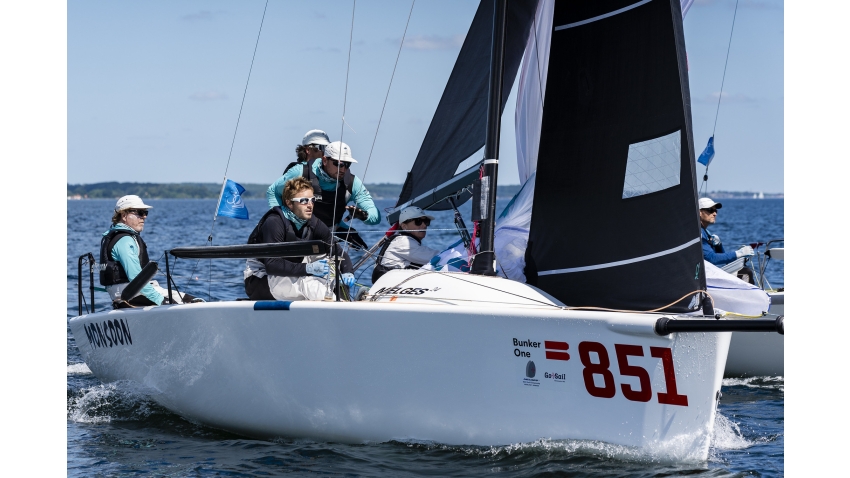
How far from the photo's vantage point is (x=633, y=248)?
555 cm

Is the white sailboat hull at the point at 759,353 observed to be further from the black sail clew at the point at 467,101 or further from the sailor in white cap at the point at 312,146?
the sailor in white cap at the point at 312,146

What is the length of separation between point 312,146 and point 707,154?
4.73 m

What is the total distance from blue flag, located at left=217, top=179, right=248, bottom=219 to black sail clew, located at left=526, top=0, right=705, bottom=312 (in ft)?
7.75

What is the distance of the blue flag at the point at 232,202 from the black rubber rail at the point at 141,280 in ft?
2.90

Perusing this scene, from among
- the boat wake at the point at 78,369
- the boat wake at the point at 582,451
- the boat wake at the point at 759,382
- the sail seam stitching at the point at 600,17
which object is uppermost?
the sail seam stitching at the point at 600,17

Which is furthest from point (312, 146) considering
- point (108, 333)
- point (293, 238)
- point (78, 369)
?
point (78, 369)

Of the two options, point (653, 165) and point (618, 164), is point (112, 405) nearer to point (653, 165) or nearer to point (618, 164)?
point (618, 164)

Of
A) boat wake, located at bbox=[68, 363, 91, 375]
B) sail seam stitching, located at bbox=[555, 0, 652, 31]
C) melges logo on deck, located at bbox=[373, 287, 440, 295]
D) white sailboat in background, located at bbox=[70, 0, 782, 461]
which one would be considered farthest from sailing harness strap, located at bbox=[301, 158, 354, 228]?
boat wake, located at bbox=[68, 363, 91, 375]

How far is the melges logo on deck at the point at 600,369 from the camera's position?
501 centimetres

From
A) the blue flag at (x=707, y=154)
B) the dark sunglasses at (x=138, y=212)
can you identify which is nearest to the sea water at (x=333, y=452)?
the dark sunglasses at (x=138, y=212)

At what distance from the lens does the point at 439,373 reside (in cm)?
543
